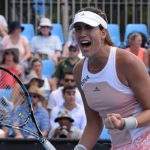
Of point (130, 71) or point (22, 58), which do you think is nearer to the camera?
point (130, 71)

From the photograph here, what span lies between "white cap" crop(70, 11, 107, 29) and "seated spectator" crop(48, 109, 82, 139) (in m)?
2.97

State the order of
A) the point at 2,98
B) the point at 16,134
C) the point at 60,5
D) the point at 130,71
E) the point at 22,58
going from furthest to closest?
the point at 60,5 → the point at 22,58 → the point at 16,134 → the point at 2,98 → the point at 130,71

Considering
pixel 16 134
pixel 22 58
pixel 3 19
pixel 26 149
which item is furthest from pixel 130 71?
pixel 3 19

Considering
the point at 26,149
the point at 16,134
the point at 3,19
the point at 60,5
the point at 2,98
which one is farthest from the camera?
the point at 60,5

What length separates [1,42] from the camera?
1020 centimetres

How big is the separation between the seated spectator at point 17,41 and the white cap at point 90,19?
5981 millimetres

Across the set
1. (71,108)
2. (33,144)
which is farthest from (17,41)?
(33,144)

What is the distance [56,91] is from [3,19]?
121 inches

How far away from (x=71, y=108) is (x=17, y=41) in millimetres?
2560

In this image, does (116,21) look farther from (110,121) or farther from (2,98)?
(110,121)

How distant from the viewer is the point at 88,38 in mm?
3908

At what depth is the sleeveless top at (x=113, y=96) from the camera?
4.02 meters

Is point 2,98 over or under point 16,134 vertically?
over

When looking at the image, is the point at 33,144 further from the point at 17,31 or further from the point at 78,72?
the point at 17,31
